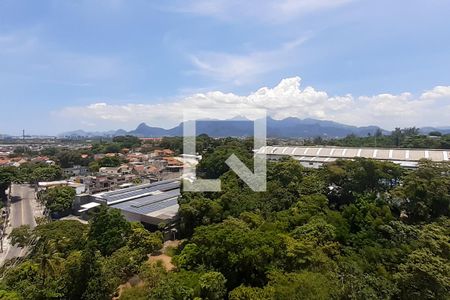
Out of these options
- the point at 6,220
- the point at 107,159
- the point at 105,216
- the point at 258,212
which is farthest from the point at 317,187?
the point at 107,159

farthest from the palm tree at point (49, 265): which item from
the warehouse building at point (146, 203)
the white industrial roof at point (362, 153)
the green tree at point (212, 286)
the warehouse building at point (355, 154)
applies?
the white industrial roof at point (362, 153)

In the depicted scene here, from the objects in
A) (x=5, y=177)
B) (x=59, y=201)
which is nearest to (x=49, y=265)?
(x=59, y=201)

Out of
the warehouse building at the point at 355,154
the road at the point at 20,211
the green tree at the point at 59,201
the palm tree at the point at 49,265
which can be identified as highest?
the warehouse building at the point at 355,154

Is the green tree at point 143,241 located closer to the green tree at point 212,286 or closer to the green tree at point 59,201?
the green tree at point 212,286

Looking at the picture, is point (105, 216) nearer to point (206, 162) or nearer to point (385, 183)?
point (206, 162)

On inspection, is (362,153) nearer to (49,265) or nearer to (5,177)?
(49,265)

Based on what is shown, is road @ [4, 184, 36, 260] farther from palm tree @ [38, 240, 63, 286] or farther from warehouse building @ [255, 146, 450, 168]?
warehouse building @ [255, 146, 450, 168]

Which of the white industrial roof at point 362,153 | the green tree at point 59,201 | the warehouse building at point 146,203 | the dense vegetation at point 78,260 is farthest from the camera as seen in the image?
the white industrial roof at point 362,153
